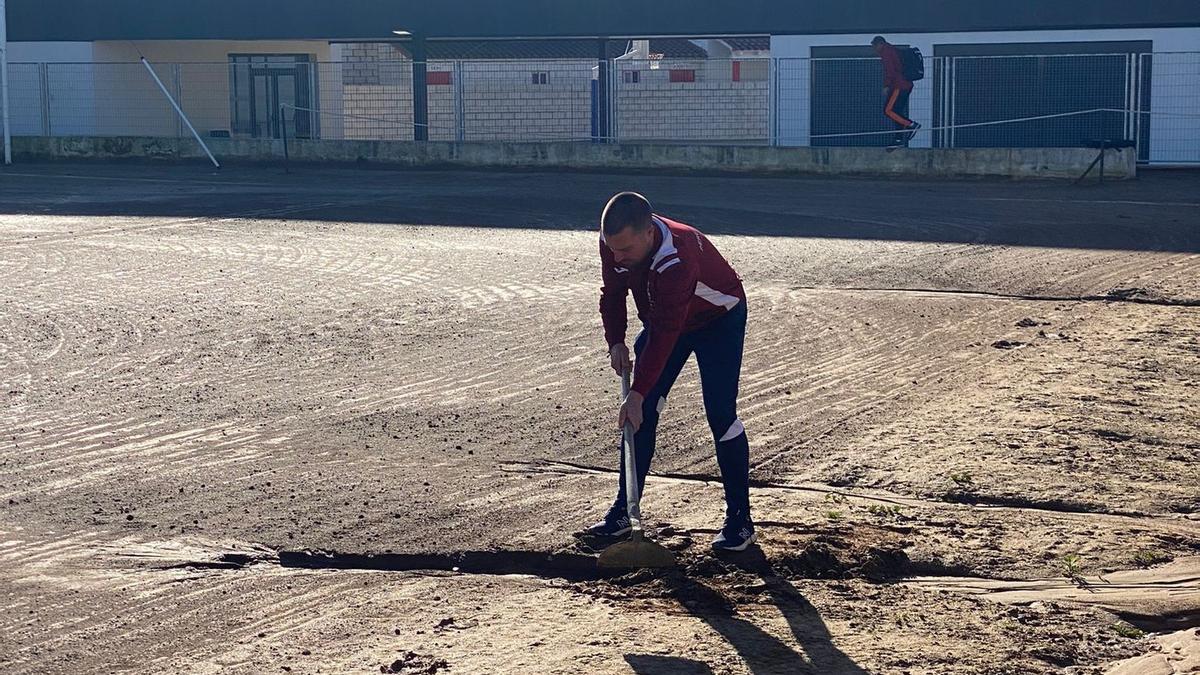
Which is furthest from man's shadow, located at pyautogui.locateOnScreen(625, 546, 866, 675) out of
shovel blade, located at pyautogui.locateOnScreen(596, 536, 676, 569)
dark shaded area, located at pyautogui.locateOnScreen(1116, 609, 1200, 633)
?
dark shaded area, located at pyautogui.locateOnScreen(1116, 609, 1200, 633)

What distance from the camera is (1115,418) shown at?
29.0ft

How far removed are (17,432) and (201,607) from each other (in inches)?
134

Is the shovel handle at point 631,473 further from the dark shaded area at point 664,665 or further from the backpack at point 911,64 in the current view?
the backpack at point 911,64

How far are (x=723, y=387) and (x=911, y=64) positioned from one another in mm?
22855

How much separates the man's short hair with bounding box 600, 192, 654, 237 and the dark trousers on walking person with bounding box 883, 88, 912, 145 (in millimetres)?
22662

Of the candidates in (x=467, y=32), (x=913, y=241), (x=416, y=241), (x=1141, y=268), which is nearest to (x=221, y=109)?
(x=467, y=32)

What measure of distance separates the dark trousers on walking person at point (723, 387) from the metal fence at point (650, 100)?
22.3 metres

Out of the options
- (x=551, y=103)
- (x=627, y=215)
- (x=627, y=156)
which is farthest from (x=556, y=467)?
(x=551, y=103)

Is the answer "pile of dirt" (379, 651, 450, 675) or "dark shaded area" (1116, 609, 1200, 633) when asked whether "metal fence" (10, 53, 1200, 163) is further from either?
"pile of dirt" (379, 651, 450, 675)

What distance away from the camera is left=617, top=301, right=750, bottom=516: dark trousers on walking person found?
257 inches

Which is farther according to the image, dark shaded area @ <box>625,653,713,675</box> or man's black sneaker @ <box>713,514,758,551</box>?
man's black sneaker @ <box>713,514,758,551</box>

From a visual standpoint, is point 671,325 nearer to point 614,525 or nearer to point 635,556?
point 635,556

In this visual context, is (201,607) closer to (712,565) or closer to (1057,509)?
(712,565)

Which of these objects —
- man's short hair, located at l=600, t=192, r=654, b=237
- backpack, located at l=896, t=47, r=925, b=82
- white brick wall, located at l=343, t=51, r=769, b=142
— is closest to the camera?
man's short hair, located at l=600, t=192, r=654, b=237
